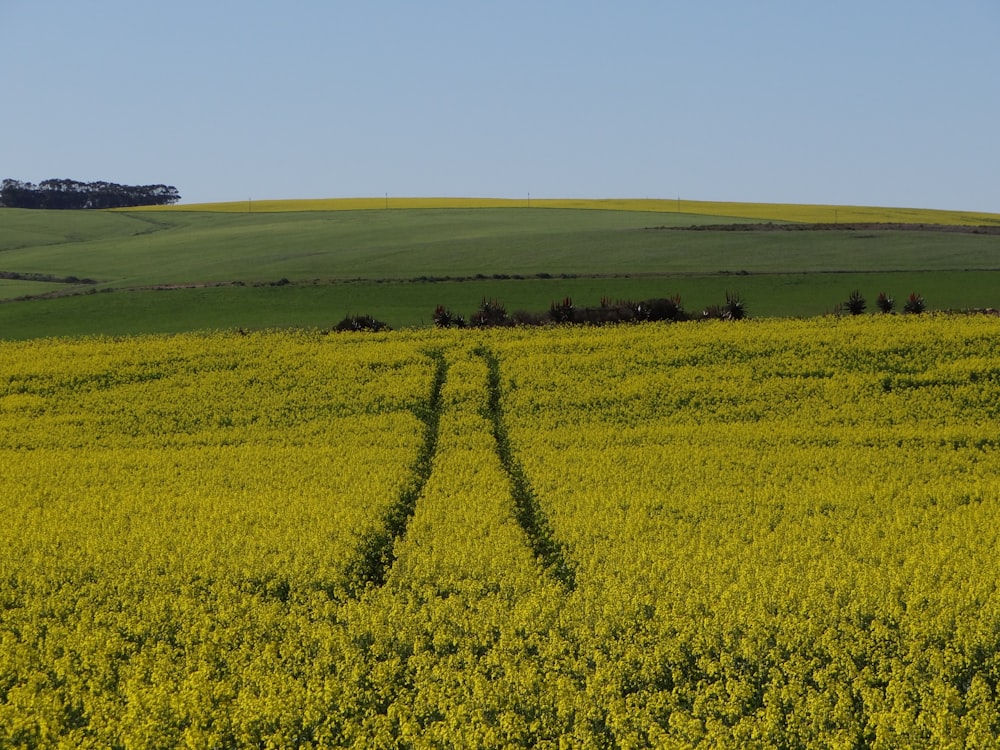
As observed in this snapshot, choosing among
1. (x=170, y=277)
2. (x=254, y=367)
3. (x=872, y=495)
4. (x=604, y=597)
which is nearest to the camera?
(x=604, y=597)

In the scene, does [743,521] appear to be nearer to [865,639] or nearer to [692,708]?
[865,639]

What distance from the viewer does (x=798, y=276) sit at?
53.7m

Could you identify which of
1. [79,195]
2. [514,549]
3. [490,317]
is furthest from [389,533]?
[79,195]

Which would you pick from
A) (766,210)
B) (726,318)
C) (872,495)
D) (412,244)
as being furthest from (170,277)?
(766,210)

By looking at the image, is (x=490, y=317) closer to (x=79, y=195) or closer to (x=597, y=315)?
(x=597, y=315)

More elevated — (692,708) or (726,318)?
(726,318)

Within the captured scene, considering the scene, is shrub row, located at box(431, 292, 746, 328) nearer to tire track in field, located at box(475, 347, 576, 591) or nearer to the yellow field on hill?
tire track in field, located at box(475, 347, 576, 591)

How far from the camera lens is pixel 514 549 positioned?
61.6 ft

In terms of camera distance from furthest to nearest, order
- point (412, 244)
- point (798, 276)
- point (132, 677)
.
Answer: point (412, 244) → point (798, 276) → point (132, 677)

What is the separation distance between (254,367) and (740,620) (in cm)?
2346

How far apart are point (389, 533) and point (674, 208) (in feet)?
329

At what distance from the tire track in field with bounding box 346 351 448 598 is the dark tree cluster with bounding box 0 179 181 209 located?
456ft

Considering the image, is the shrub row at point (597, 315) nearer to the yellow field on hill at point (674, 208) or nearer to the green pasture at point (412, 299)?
the green pasture at point (412, 299)

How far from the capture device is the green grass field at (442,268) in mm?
48881
